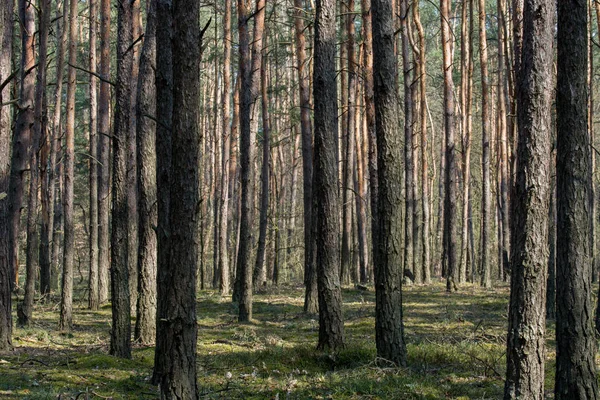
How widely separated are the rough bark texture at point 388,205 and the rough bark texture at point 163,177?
269cm

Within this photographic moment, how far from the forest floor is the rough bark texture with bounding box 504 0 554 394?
52.4 inches

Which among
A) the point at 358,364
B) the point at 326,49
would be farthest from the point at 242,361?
the point at 326,49

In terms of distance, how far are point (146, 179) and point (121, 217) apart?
1678mm

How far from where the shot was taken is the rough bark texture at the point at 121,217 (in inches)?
315

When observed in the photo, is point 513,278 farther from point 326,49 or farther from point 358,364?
point 326,49

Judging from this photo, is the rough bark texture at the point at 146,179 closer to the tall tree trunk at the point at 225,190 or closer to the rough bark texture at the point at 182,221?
the rough bark texture at the point at 182,221

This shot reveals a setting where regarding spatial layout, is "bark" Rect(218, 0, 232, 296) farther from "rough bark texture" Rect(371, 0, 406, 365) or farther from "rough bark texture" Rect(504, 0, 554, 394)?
"rough bark texture" Rect(504, 0, 554, 394)

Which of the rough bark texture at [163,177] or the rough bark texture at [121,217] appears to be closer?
the rough bark texture at [163,177]

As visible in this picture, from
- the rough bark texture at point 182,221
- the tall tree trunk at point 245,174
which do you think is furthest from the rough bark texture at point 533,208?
the tall tree trunk at point 245,174

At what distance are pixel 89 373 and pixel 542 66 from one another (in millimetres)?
5967

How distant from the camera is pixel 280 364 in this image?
840 centimetres

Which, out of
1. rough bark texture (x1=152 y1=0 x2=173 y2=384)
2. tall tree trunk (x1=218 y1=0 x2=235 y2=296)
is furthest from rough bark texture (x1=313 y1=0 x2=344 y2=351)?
tall tree trunk (x1=218 y1=0 x2=235 y2=296)

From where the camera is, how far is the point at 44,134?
15086 millimetres

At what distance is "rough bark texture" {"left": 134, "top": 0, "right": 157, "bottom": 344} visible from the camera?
9.58 m
